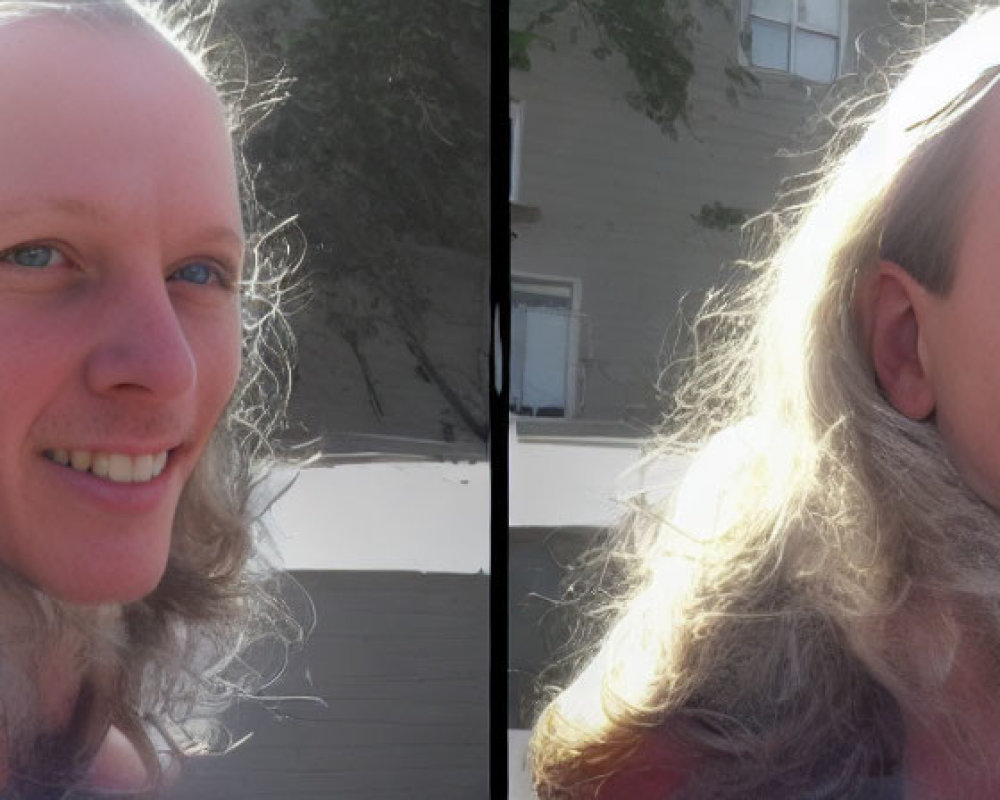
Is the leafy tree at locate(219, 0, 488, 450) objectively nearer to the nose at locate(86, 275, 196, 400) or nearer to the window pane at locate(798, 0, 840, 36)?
the nose at locate(86, 275, 196, 400)

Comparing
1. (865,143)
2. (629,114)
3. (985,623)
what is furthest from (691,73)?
(985,623)

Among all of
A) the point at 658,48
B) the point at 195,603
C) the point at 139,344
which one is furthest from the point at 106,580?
the point at 658,48

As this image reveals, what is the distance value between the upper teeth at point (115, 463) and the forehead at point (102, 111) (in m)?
0.31

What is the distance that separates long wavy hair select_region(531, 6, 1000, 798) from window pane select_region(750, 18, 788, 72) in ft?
0.34

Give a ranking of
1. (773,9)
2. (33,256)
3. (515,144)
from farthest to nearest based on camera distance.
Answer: (773,9) → (515,144) → (33,256)

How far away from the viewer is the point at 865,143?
213cm

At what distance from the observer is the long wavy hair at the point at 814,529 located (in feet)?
6.64

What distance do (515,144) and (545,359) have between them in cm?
30

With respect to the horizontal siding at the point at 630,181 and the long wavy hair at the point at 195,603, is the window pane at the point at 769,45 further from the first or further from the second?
the long wavy hair at the point at 195,603

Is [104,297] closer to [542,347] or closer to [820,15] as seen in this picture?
[542,347]

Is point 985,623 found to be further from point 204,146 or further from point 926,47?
point 204,146

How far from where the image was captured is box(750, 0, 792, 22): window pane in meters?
2.10

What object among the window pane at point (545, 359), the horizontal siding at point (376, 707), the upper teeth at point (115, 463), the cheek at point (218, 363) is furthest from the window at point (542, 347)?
the upper teeth at point (115, 463)

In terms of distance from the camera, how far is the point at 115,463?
174 centimetres
